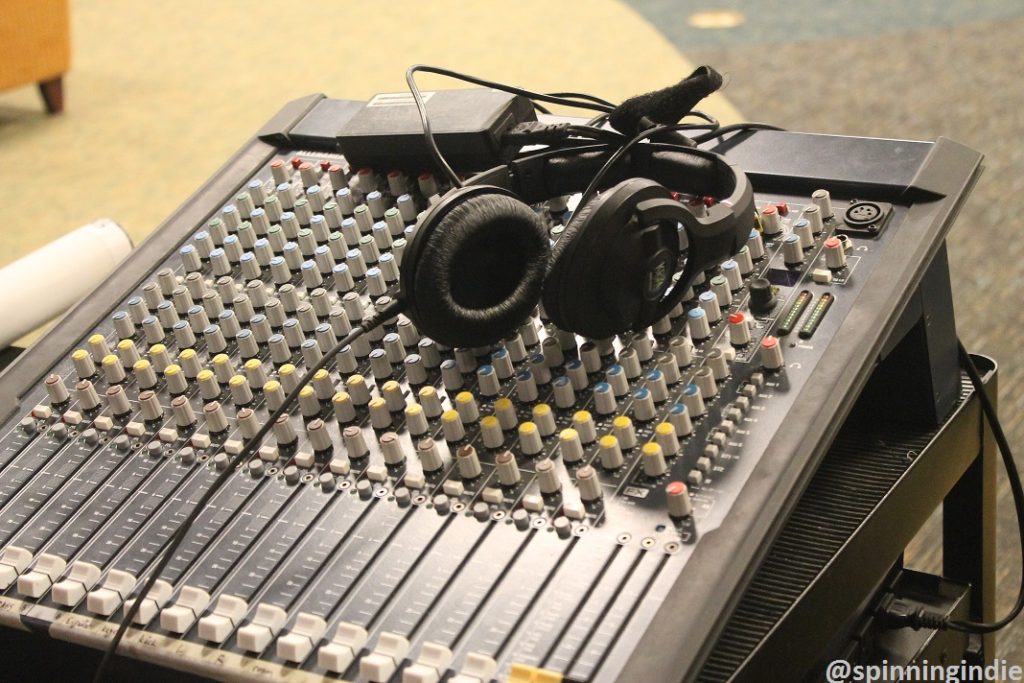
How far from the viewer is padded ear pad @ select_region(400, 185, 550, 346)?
947 mm

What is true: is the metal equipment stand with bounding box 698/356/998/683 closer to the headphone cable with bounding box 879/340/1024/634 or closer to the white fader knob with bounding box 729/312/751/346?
the headphone cable with bounding box 879/340/1024/634

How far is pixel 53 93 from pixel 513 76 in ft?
4.50

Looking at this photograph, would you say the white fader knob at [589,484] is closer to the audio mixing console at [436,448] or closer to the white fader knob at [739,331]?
the audio mixing console at [436,448]

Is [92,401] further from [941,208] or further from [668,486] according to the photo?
[941,208]

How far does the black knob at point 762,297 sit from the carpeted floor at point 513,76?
134 cm

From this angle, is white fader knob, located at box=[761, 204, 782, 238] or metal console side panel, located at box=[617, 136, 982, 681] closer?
metal console side panel, located at box=[617, 136, 982, 681]

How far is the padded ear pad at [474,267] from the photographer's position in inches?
37.3

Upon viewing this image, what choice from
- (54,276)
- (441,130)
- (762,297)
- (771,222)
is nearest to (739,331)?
(762,297)

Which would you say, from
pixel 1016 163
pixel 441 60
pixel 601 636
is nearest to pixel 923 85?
pixel 1016 163

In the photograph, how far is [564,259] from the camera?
0.94 m

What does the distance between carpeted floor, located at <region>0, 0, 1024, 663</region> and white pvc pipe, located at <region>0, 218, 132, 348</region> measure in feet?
4.60

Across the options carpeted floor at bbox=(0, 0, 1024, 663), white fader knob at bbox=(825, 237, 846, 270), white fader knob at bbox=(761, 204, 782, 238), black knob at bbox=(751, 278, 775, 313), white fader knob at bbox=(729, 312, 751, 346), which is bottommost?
carpeted floor at bbox=(0, 0, 1024, 663)

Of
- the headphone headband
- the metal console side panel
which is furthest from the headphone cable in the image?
the headphone headband

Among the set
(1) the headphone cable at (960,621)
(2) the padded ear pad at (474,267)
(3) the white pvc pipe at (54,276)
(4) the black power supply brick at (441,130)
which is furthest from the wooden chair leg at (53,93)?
(1) the headphone cable at (960,621)
